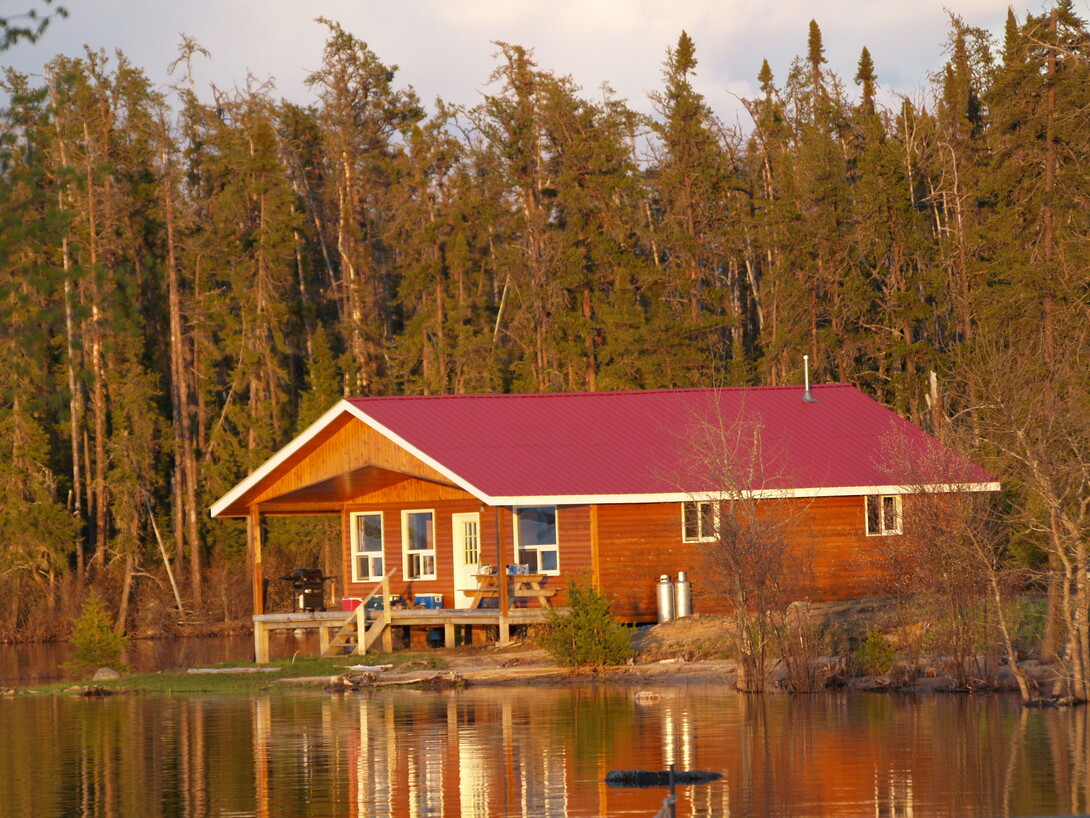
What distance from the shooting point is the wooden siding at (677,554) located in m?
31.1

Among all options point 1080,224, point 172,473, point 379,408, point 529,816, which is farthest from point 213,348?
point 529,816

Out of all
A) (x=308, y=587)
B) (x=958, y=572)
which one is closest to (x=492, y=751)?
(x=958, y=572)

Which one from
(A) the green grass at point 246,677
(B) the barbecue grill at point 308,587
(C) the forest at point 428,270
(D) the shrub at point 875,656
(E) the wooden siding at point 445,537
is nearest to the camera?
(D) the shrub at point 875,656

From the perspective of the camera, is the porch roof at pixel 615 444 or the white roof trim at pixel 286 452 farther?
the white roof trim at pixel 286 452

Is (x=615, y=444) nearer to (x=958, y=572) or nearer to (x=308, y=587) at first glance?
(x=308, y=587)

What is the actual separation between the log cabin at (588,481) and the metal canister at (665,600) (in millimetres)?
628

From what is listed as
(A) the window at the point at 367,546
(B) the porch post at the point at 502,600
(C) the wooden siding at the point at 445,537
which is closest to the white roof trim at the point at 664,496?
(B) the porch post at the point at 502,600

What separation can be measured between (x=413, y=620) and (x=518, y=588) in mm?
2120

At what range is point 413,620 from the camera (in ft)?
105

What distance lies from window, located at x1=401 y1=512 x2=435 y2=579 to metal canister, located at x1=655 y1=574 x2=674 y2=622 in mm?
6687

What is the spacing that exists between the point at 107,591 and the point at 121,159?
15.8 meters

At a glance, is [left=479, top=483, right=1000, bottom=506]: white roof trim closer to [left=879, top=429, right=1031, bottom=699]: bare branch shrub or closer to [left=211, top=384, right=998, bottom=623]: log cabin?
[left=211, top=384, right=998, bottom=623]: log cabin

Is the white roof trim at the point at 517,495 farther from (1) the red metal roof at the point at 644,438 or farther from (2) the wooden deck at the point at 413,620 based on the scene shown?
(2) the wooden deck at the point at 413,620

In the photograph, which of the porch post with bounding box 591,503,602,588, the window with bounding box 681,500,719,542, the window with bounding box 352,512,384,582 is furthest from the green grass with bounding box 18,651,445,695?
the window with bounding box 352,512,384,582
